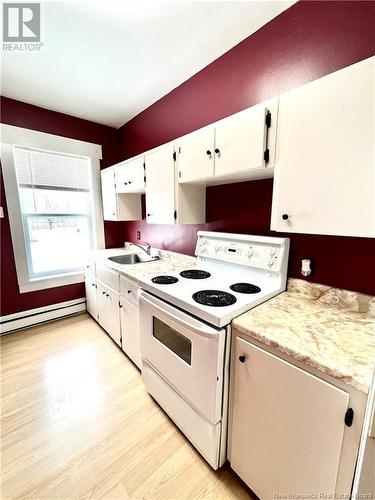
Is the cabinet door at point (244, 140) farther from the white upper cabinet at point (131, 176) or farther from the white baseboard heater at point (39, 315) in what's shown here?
the white baseboard heater at point (39, 315)

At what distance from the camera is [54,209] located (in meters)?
2.67

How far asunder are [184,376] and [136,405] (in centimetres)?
68

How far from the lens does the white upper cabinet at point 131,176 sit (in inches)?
81.8

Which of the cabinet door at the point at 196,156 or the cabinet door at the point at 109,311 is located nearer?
the cabinet door at the point at 196,156

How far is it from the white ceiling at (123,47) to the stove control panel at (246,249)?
1.39 meters

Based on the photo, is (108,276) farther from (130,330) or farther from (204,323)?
(204,323)

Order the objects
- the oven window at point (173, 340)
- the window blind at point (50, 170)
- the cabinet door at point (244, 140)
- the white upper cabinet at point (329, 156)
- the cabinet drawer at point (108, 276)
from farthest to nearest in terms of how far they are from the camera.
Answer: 1. the window blind at point (50, 170)
2. the cabinet drawer at point (108, 276)
3. the oven window at point (173, 340)
4. the cabinet door at point (244, 140)
5. the white upper cabinet at point (329, 156)

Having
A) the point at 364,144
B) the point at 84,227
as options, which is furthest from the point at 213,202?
the point at 84,227

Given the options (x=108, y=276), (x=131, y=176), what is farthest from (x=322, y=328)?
(x=131, y=176)

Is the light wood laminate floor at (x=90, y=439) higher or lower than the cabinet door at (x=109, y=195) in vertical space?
lower

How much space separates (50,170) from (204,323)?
2.70 m

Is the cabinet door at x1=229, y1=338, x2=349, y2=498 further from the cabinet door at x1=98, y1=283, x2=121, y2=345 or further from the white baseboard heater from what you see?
the white baseboard heater

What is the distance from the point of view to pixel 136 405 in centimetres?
155

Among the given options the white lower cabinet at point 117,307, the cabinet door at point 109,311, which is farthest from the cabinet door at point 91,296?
the cabinet door at point 109,311
